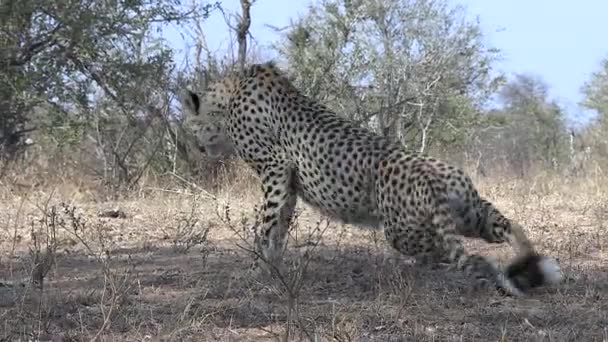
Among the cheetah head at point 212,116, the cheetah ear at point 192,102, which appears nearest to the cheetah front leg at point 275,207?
the cheetah head at point 212,116

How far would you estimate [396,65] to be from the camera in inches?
671

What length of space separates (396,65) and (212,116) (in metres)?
12.1

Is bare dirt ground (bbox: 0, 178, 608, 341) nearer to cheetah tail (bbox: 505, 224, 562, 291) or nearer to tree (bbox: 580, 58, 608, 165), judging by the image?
cheetah tail (bbox: 505, 224, 562, 291)

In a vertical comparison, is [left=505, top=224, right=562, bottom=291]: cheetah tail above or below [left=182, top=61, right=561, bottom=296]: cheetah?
below

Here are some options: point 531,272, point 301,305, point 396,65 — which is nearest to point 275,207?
point 301,305

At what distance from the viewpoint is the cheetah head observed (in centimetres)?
515

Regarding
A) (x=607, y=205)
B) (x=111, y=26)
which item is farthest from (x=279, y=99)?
(x=111, y=26)

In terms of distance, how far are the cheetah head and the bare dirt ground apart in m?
0.56

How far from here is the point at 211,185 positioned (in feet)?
29.5

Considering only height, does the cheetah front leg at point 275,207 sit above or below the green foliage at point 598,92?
below

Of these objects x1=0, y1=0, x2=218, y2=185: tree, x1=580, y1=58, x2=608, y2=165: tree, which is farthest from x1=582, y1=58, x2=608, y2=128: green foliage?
x1=0, y1=0, x2=218, y2=185: tree

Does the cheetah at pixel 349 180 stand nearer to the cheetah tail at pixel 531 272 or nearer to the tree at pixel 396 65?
the cheetah tail at pixel 531 272

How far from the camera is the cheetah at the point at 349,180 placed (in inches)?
165

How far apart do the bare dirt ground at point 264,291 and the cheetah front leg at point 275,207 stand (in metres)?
0.17
